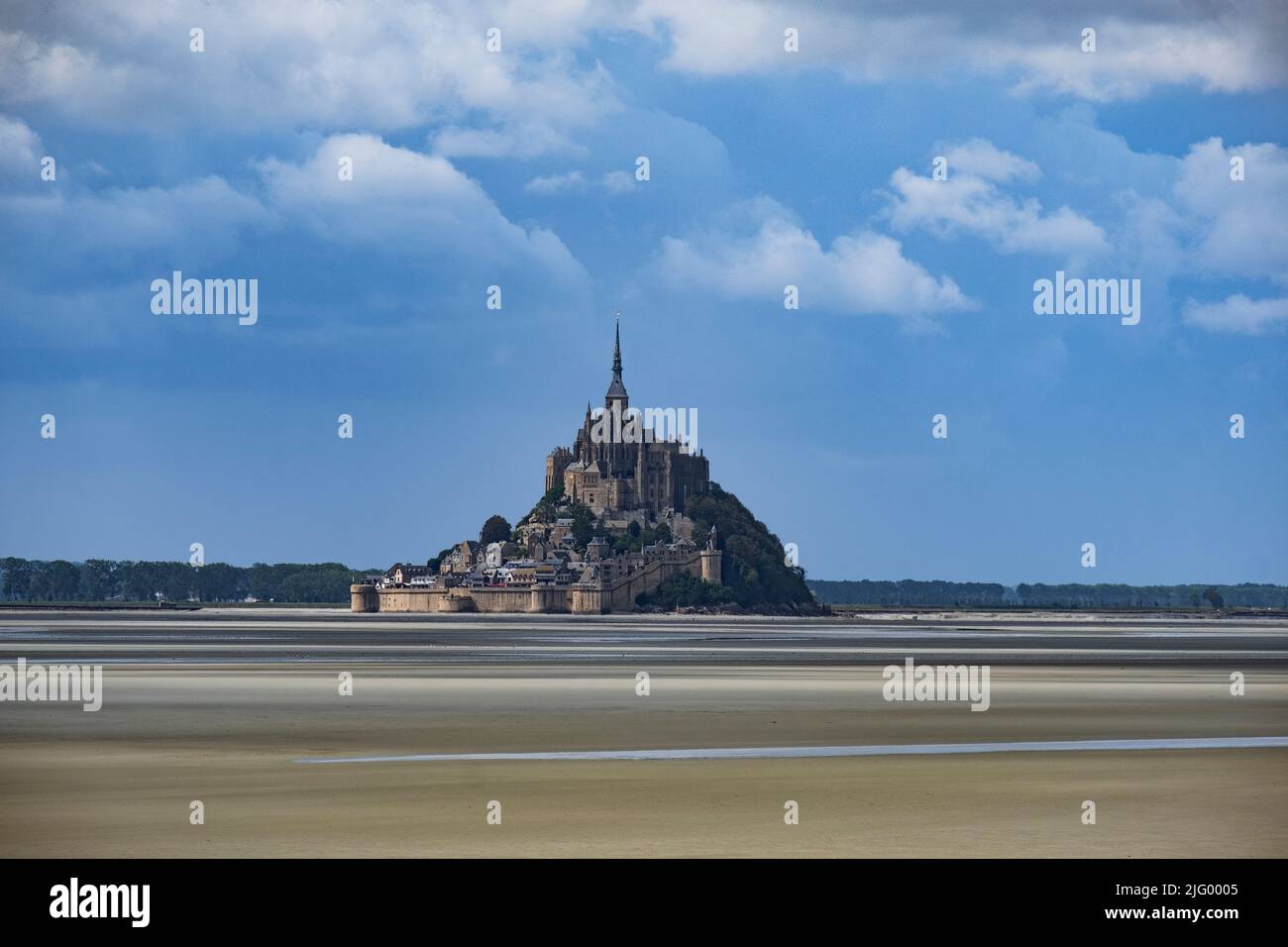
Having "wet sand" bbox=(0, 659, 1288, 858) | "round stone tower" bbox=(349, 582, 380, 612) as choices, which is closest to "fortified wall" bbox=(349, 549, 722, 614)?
"round stone tower" bbox=(349, 582, 380, 612)

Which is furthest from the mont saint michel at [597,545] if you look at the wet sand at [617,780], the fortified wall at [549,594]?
the wet sand at [617,780]

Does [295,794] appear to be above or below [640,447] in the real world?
below

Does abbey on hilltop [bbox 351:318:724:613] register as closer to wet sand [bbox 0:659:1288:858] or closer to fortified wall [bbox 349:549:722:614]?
fortified wall [bbox 349:549:722:614]

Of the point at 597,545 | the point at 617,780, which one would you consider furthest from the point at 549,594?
the point at 617,780

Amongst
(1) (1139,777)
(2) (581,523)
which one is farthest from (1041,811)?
(2) (581,523)

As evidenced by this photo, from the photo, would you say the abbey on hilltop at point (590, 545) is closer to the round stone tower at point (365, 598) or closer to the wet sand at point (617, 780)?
Result: the round stone tower at point (365, 598)

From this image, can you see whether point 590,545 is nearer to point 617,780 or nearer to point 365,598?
point 365,598
